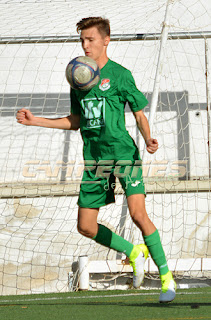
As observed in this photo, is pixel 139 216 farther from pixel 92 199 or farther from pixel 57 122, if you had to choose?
pixel 57 122

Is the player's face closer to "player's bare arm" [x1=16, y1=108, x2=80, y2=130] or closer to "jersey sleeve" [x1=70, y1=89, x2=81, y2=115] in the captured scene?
"jersey sleeve" [x1=70, y1=89, x2=81, y2=115]

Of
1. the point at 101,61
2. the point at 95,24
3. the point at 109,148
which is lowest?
the point at 109,148

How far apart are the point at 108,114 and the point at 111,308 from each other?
45.3 inches

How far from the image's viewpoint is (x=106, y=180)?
350 centimetres

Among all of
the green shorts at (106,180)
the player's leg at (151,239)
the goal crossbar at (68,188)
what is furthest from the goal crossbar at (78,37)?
the player's leg at (151,239)

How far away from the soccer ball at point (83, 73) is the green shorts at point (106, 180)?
1.47ft

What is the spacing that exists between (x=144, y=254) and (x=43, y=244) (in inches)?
122

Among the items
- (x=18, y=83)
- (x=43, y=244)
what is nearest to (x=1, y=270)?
(x=43, y=244)

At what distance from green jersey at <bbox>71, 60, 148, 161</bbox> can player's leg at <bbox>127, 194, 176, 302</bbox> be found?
268mm

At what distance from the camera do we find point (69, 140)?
22.4 feet

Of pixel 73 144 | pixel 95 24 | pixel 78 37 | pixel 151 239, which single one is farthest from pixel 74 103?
pixel 73 144

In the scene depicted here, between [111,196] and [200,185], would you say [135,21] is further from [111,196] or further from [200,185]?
[111,196]

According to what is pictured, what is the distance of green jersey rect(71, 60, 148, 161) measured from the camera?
3457 mm

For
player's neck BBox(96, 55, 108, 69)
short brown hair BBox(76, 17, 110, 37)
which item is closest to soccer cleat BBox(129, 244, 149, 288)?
player's neck BBox(96, 55, 108, 69)
